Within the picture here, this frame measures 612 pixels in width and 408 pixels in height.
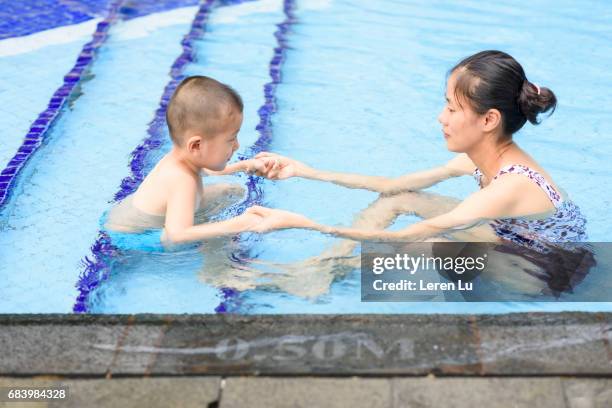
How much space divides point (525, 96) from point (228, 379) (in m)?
1.74

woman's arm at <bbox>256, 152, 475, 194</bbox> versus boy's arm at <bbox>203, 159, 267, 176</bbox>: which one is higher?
boy's arm at <bbox>203, 159, 267, 176</bbox>

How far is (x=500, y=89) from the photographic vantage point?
3354 millimetres

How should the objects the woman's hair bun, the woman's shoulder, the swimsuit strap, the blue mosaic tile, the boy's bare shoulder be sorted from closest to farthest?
the woman's hair bun, the swimsuit strap, the boy's bare shoulder, the woman's shoulder, the blue mosaic tile

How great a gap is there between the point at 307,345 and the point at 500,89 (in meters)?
1.42

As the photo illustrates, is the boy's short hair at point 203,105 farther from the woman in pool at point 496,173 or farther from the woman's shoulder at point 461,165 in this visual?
the woman's shoulder at point 461,165

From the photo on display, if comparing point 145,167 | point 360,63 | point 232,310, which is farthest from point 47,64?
point 232,310

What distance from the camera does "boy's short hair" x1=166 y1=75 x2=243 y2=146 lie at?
139 inches

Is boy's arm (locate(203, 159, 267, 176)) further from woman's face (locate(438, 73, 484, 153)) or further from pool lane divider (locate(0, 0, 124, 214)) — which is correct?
pool lane divider (locate(0, 0, 124, 214))

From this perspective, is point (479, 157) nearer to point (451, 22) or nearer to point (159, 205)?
point (159, 205)

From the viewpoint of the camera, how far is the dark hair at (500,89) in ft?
11.0

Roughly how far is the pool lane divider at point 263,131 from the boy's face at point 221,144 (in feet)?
1.57

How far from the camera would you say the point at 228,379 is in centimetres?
253

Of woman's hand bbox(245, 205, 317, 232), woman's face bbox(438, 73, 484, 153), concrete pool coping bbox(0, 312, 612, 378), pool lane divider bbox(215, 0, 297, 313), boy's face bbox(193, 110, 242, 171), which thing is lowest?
pool lane divider bbox(215, 0, 297, 313)

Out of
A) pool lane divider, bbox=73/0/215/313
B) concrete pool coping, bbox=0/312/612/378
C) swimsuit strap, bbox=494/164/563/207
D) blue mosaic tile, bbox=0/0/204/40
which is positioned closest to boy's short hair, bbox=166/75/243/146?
pool lane divider, bbox=73/0/215/313
